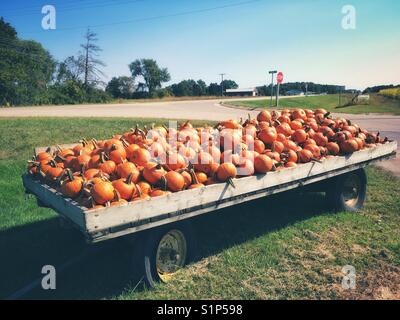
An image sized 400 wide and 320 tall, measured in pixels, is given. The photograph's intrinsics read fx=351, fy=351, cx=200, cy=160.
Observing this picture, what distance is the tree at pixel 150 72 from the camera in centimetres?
9906

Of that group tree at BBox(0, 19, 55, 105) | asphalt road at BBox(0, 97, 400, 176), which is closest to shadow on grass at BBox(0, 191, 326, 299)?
asphalt road at BBox(0, 97, 400, 176)

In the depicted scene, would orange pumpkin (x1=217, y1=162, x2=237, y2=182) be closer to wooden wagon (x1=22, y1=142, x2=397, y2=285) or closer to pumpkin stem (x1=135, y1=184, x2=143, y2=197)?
wooden wagon (x1=22, y1=142, x2=397, y2=285)

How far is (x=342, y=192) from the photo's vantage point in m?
6.34

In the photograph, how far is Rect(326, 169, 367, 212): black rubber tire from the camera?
617 centimetres

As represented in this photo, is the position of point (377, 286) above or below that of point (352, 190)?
below

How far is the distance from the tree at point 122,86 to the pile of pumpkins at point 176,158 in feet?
252

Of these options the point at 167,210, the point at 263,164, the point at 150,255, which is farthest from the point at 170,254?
the point at 263,164

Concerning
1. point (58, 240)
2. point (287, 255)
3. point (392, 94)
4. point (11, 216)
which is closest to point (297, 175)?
point (287, 255)

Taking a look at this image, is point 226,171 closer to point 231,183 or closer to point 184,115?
Result: point 231,183

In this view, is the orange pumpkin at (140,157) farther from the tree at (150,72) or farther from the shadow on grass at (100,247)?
the tree at (150,72)

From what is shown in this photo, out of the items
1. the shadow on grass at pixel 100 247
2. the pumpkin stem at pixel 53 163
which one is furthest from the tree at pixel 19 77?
the pumpkin stem at pixel 53 163

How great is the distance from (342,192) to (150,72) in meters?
97.5

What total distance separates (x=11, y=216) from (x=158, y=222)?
386 centimetres

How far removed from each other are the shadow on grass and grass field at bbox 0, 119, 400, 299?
1cm
